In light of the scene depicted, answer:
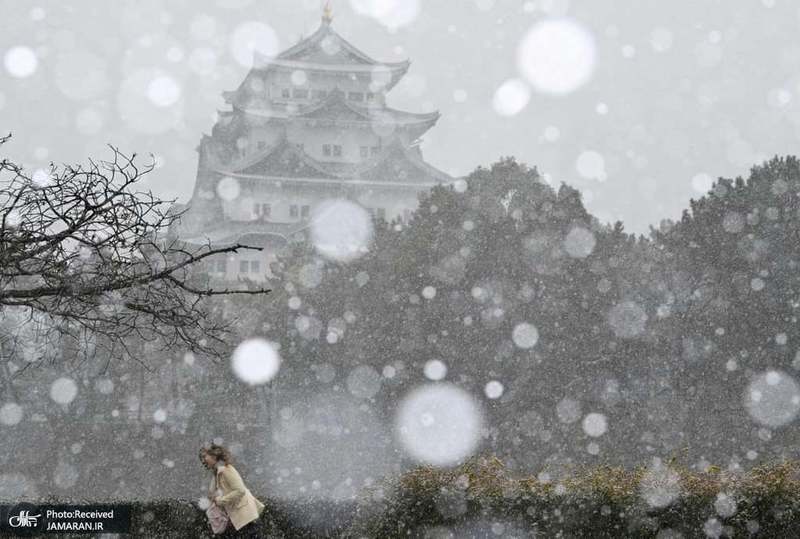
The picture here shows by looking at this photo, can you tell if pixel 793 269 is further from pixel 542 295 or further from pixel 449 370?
pixel 449 370

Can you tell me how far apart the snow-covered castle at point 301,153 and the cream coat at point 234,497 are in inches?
1301

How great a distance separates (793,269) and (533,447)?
21.7 feet

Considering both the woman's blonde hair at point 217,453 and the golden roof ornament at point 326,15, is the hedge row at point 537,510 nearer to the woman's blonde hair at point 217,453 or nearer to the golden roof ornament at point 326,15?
the woman's blonde hair at point 217,453

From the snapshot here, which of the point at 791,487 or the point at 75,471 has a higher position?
the point at 75,471

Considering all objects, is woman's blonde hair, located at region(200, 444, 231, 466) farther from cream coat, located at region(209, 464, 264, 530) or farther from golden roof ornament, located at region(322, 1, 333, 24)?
golden roof ornament, located at region(322, 1, 333, 24)

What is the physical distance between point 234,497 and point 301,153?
39524 millimetres

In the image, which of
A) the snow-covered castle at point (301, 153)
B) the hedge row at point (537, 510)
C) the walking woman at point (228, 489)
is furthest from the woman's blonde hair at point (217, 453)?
the snow-covered castle at point (301, 153)

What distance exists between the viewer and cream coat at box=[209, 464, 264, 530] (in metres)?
8.27

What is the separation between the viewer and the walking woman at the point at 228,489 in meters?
8.23

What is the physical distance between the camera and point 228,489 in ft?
27.5

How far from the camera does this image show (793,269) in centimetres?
1986

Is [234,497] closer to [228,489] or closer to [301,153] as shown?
[228,489]

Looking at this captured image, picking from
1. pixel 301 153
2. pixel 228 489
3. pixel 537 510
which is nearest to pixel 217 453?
pixel 228 489

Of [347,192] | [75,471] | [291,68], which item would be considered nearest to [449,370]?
[75,471]
